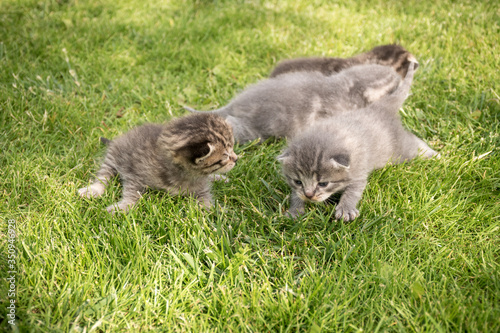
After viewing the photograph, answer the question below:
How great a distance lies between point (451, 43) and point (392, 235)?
395 centimetres

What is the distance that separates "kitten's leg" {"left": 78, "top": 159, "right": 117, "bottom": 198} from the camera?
11.0ft

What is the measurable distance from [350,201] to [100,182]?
2162 mm

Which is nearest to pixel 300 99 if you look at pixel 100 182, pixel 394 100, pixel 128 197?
pixel 394 100

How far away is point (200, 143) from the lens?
3213 mm

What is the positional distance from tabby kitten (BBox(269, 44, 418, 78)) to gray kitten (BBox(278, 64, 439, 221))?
1.29m

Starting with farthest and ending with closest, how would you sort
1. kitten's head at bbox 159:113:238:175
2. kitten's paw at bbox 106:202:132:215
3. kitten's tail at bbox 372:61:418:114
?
kitten's tail at bbox 372:61:418:114
kitten's head at bbox 159:113:238:175
kitten's paw at bbox 106:202:132:215

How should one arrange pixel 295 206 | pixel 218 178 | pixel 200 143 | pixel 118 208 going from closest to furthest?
pixel 118 208, pixel 200 143, pixel 295 206, pixel 218 178

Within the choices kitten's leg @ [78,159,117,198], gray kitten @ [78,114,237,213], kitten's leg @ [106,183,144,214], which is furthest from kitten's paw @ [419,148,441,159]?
kitten's leg @ [78,159,117,198]

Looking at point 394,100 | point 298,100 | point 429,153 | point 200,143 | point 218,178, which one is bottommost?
point 218,178

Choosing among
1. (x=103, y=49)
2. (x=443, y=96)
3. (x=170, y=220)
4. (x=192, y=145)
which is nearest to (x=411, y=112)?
(x=443, y=96)

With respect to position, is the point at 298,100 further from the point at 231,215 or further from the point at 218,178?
the point at 231,215

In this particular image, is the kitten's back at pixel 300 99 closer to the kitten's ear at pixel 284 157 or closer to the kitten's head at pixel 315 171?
the kitten's ear at pixel 284 157

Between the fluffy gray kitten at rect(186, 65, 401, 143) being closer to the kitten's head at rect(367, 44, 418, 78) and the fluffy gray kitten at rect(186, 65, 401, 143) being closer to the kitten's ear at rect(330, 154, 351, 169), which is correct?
the kitten's head at rect(367, 44, 418, 78)

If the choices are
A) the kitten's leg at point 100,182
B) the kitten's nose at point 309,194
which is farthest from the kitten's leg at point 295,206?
the kitten's leg at point 100,182
